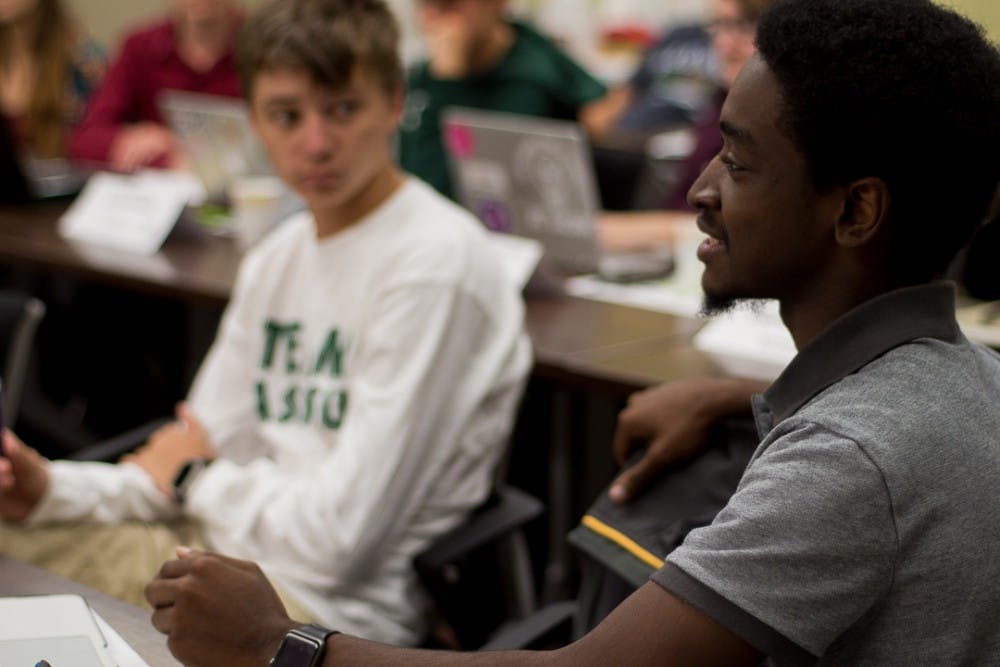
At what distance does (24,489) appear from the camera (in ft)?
5.43

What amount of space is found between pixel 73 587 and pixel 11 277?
2515 millimetres

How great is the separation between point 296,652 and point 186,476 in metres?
0.79

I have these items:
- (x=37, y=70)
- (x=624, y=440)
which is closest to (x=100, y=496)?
(x=624, y=440)

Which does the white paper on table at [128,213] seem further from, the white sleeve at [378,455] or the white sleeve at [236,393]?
the white sleeve at [378,455]

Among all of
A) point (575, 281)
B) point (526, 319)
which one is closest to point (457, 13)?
point (575, 281)

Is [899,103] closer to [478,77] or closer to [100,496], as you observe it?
[100,496]

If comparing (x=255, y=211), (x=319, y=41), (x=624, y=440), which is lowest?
(x=255, y=211)

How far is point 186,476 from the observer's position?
1.74m

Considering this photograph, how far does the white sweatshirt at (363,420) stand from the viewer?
5.15 feet

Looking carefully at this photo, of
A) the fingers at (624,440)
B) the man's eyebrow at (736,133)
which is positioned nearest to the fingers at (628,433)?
the fingers at (624,440)

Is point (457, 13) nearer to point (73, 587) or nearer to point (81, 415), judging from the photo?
point (81, 415)

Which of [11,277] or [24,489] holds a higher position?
[24,489]

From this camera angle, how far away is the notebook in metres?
1.03

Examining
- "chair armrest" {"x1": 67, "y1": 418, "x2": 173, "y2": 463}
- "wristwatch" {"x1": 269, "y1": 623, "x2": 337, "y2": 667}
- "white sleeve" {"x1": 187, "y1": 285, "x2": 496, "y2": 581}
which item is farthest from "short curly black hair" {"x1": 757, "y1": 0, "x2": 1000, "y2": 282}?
"chair armrest" {"x1": 67, "y1": 418, "x2": 173, "y2": 463}
